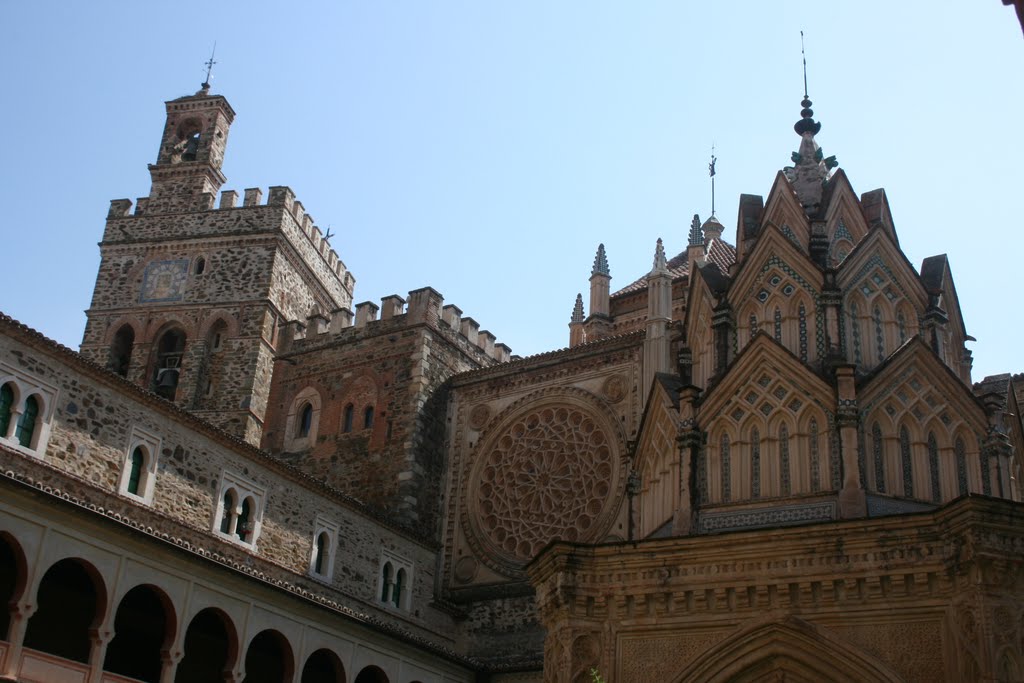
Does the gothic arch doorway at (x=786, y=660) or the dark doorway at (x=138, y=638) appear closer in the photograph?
the gothic arch doorway at (x=786, y=660)

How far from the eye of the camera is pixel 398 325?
102ft

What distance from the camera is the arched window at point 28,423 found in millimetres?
18203

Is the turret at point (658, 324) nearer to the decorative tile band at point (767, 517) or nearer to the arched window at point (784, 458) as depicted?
the arched window at point (784, 458)

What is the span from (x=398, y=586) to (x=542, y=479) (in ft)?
14.0

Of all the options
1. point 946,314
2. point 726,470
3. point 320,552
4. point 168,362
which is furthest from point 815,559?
point 168,362

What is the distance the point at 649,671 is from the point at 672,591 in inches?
36.3

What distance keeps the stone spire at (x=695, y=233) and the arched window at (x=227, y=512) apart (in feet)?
38.7

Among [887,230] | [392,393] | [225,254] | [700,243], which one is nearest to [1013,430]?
[887,230]

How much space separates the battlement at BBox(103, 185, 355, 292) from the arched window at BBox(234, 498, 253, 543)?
18.3 m

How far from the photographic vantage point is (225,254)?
39.4m

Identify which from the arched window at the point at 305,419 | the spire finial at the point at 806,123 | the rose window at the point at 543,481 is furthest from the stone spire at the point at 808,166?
the arched window at the point at 305,419

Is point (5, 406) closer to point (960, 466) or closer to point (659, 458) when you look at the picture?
point (659, 458)

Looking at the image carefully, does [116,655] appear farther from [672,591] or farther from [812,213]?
[812,213]

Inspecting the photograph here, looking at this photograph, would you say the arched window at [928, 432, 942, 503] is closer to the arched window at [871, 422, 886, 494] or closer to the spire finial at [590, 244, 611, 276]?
the arched window at [871, 422, 886, 494]
